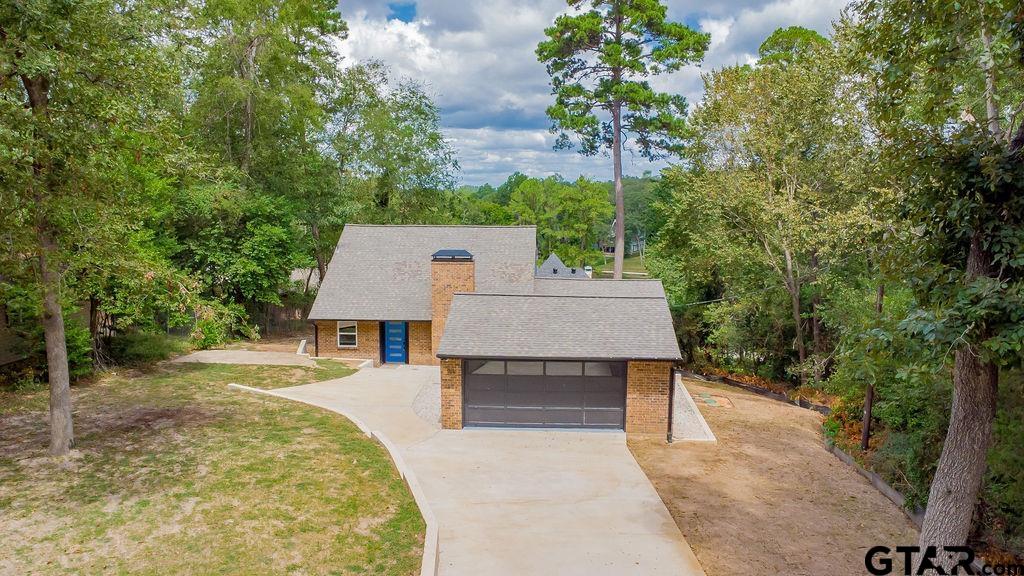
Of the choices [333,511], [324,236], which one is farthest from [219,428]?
[324,236]

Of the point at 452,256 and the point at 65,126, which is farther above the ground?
the point at 65,126

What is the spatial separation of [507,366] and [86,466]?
9.31 m

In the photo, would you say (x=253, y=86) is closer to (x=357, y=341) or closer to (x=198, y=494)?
(x=357, y=341)

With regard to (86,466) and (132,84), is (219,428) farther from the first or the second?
(132,84)

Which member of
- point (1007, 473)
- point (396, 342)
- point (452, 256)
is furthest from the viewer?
point (396, 342)

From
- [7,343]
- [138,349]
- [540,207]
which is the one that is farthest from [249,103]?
[540,207]

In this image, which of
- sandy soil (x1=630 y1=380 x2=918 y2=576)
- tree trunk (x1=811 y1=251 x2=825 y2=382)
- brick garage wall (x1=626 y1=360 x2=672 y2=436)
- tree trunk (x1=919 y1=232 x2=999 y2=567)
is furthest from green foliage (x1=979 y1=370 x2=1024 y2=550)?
tree trunk (x1=811 y1=251 x2=825 y2=382)

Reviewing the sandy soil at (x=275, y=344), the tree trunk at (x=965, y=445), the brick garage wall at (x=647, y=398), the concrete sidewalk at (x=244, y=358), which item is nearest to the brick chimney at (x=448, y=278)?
the concrete sidewalk at (x=244, y=358)

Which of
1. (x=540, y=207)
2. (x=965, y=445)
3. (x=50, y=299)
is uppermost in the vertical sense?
(x=540, y=207)

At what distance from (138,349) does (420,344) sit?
32.7 ft

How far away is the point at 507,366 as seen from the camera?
1551cm

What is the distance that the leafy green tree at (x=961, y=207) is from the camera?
634cm

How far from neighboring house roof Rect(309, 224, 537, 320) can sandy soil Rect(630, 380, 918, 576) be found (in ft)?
35.3

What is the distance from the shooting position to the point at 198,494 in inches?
406
